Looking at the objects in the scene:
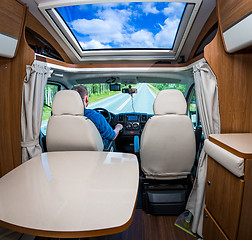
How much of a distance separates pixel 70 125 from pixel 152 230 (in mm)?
1348

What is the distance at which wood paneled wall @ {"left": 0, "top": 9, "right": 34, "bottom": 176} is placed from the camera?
1569 mm

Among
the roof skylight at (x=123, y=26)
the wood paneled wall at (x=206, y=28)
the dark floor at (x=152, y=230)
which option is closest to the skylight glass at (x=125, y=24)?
the roof skylight at (x=123, y=26)

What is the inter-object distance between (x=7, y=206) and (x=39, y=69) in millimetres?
1423

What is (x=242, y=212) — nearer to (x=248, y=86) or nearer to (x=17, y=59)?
(x=248, y=86)

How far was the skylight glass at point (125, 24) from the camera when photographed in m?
1.73

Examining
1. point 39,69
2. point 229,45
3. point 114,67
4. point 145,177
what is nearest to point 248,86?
point 229,45

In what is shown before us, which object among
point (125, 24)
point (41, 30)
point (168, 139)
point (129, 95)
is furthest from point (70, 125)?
point (129, 95)

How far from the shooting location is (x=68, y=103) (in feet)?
5.34

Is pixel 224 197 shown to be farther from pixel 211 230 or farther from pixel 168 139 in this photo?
pixel 168 139

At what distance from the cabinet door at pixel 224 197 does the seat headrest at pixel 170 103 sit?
1.79 feet

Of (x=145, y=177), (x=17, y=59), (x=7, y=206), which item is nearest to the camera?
(x=7, y=206)

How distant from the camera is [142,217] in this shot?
70.9 inches

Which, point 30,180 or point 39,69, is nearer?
point 30,180

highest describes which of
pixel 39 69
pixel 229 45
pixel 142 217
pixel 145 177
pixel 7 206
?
pixel 229 45
